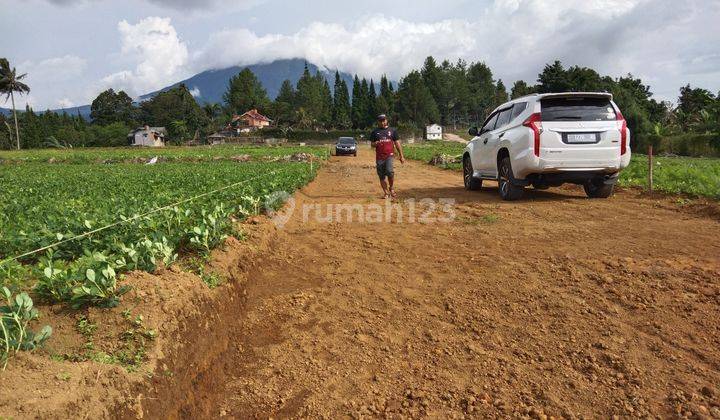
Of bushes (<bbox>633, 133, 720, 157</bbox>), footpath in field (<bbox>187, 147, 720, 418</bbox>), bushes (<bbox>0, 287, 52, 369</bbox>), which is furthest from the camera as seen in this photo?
bushes (<bbox>633, 133, 720, 157</bbox>)

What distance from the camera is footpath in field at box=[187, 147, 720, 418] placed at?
275cm

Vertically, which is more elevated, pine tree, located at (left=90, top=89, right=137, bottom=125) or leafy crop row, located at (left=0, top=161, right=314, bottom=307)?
pine tree, located at (left=90, top=89, right=137, bottom=125)

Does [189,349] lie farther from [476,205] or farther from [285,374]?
[476,205]


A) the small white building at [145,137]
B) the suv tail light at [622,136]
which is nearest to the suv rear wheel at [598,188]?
the suv tail light at [622,136]

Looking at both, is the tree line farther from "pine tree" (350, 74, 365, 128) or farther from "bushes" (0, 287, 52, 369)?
"bushes" (0, 287, 52, 369)

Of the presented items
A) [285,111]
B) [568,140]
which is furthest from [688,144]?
[285,111]

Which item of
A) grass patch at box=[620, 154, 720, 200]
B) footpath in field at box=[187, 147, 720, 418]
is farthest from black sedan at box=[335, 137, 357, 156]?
footpath in field at box=[187, 147, 720, 418]

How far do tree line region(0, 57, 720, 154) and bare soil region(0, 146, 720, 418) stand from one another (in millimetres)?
49706

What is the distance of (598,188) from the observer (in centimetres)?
899

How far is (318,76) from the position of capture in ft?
355

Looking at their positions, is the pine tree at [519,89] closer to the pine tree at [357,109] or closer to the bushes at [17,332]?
the pine tree at [357,109]

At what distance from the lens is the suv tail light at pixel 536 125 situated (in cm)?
796

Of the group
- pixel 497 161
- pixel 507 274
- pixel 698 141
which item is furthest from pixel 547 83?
pixel 507 274

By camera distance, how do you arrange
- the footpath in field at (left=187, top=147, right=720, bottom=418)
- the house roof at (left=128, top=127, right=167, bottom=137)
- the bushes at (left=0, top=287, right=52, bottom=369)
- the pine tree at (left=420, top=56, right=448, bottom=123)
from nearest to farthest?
1. the bushes at (left=0, top=287, right=52, bottom=369)
2. the footpath in field at (left=187, top=147, right=720, bottom=418)
3. the house roof at (left=128, top=127, right=167, bottom=137)
4. the pine tree at (left=420, top=56, right=448, bottom=123)
